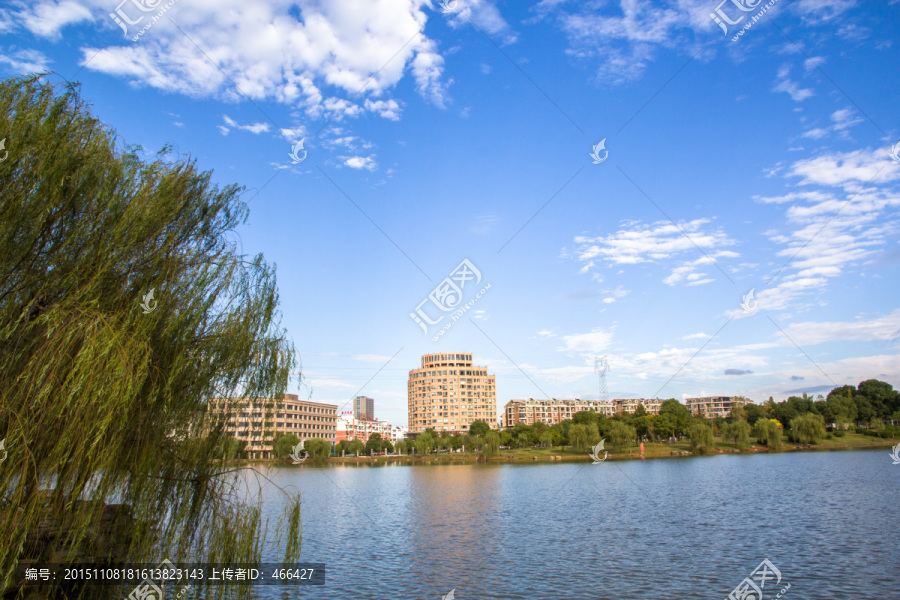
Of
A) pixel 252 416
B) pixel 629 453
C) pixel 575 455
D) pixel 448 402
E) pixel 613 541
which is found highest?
pixel 448 402

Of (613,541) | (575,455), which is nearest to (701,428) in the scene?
(575,455)

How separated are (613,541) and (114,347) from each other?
913 inches

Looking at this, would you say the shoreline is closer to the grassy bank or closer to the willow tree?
the grassy bank

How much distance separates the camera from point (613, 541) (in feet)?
84.0

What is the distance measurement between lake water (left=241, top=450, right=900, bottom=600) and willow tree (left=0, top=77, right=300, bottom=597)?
8.02 meters

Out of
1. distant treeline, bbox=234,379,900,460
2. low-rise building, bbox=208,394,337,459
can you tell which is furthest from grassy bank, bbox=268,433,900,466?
low-rise building, bbox=208,394,337,459

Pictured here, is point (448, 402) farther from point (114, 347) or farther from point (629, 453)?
point (114, 347)

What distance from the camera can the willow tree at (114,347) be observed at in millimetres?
10422

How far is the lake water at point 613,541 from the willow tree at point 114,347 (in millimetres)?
8022

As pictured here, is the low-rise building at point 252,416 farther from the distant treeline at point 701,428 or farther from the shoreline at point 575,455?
the distant treeline at point 701,428

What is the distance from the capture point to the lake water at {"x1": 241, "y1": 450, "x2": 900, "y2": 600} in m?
18.6

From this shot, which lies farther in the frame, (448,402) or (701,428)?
(448,402)

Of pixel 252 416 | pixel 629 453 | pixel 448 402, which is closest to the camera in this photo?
pixel 252 416

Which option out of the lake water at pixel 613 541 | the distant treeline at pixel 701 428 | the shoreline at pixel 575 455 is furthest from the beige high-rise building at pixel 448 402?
the lake water at pixel 613 541
